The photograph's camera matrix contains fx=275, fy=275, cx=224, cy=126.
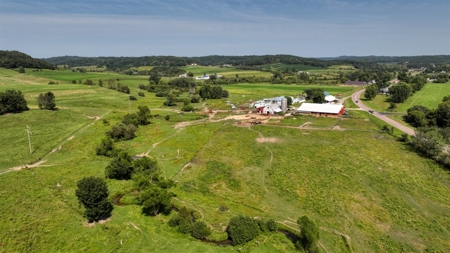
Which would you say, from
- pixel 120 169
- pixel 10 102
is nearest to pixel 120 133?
pixel 120 169

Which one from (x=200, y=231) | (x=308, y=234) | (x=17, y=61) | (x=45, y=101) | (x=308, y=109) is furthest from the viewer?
(x=17, y=61)

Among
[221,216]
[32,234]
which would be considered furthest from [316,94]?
[32,234]

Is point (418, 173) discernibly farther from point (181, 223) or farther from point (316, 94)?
point (316, 94)

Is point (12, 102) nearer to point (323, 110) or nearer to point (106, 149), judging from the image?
point (106, 149)

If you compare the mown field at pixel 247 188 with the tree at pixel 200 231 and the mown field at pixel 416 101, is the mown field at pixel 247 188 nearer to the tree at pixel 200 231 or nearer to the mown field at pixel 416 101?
the tree at pixel 200 231

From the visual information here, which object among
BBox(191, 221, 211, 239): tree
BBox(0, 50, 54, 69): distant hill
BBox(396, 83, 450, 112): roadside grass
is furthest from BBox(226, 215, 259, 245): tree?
BBox(0, 50, 54, 69): distant hill

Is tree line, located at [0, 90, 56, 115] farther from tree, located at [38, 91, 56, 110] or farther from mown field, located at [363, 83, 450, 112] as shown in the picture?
mown field, located at [363, 83, 450, 112]
